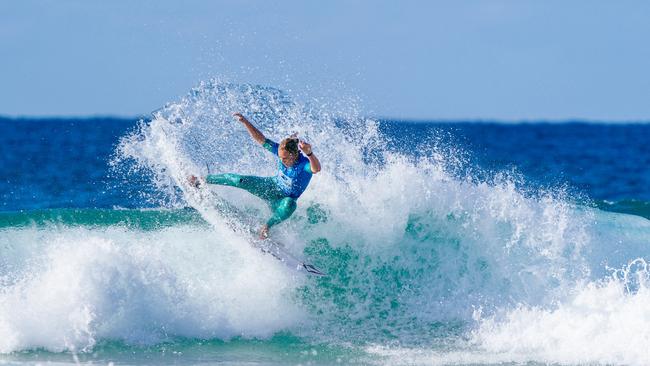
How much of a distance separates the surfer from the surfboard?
15cm

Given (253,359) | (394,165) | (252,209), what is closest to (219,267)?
(252,209)

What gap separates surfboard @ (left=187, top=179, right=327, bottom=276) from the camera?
34.6ft

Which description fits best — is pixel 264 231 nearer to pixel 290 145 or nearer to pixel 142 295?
pixel 290 145

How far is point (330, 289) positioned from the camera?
10945mm

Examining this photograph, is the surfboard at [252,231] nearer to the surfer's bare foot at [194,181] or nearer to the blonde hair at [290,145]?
the surfer's bare foot at [194,181]

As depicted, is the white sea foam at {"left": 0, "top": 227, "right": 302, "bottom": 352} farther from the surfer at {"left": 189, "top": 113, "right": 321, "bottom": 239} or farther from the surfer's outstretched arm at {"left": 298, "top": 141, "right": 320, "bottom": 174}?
the surfer's outstretched arm at {"left": 298, "top": 141, "right": 320, "bottom": 174}

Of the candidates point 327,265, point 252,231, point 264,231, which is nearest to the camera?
point 264,231

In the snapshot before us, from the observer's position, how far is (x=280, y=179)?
10.2 metres

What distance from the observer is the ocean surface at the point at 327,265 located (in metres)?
9.52

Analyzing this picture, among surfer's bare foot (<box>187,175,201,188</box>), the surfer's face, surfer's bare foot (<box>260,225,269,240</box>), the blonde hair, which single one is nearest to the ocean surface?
surfer's bare foot (<box>187,175,201,188</box>)

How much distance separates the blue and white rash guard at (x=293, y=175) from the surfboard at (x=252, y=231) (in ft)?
2.34

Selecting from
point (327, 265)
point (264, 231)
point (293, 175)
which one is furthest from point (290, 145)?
point (327, 265)

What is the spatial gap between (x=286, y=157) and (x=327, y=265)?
1876mm

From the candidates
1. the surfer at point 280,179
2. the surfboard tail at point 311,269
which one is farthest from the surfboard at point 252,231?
the surfer at point 280,179
